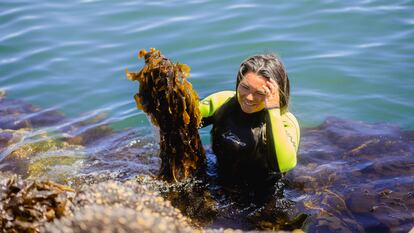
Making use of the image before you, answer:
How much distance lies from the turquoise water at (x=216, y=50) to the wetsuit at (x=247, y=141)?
1.53 metres

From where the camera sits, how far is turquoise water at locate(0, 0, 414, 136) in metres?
7.11

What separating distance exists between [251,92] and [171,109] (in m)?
0.72

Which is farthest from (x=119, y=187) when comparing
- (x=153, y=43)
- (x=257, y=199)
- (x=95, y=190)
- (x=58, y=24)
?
(x=58, y=24)

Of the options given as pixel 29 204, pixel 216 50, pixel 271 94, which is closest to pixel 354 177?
pixel 271 94

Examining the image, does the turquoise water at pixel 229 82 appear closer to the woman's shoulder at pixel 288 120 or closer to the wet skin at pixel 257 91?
the woman's shoulder at pixel 288 120

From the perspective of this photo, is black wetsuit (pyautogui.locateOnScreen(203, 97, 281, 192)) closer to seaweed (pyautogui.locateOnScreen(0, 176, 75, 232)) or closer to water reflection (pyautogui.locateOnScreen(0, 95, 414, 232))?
water reflection (pyautogui.locateOnScreen(0, 95, 414, 232))

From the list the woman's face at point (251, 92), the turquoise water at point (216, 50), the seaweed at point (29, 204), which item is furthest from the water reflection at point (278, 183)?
the seaweed at point (29, 204)

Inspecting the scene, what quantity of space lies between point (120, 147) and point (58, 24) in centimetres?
421

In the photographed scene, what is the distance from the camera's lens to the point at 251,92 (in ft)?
14.8

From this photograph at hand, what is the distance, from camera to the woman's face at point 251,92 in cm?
445

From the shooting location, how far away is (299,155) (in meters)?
5.98

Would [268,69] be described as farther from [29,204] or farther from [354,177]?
[29,204]

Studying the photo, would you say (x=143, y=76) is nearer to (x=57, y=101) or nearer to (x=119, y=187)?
(x=119, y=187)

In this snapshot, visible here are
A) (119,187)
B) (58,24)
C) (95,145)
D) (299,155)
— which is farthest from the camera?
(58,24)
